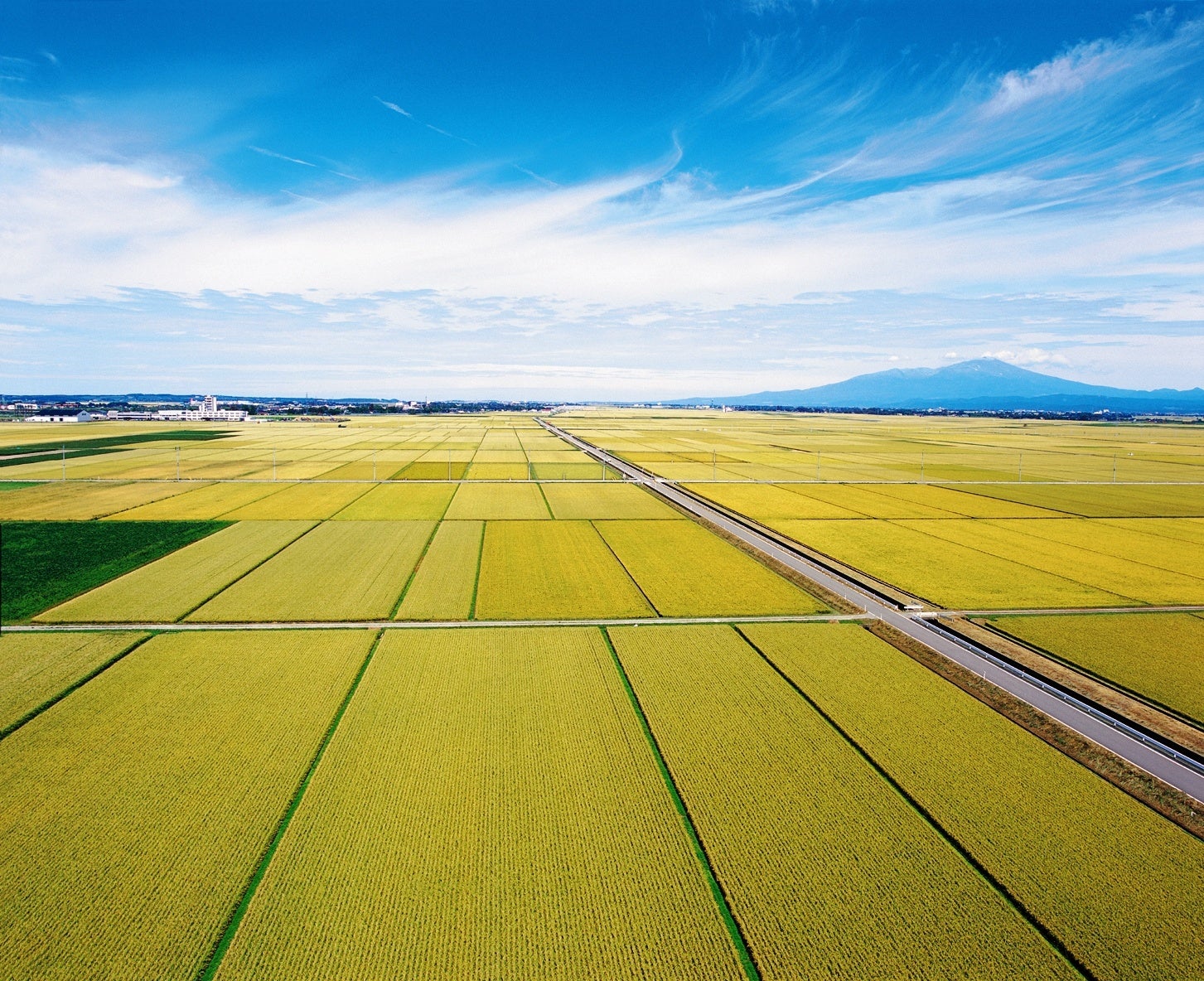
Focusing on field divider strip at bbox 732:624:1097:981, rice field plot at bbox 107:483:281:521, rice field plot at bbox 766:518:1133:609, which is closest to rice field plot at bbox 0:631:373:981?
field divider strip at bbox 732:624:1097:981

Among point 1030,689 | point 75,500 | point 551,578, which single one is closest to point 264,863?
point 551,578

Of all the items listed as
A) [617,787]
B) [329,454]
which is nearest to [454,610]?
[617,787]

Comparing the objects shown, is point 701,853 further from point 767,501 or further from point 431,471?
point 431,471

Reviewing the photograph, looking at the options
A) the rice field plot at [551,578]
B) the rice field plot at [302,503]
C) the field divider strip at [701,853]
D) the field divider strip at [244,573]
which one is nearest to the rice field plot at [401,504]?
the rice field plot at [302,503]

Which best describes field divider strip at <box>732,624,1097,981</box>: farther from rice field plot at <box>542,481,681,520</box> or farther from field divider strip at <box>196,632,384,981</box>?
rice field plot at <box>542,481,681,520</box>

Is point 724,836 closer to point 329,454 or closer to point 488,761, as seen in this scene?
point 488,761

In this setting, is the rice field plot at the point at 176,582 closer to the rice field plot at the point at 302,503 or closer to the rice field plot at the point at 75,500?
the rice field plot at the point at 302,503
